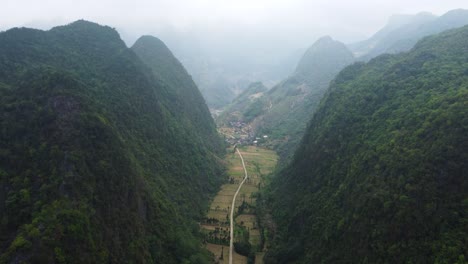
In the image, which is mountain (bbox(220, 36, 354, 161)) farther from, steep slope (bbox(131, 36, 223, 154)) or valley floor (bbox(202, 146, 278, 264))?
steep slope (bbox(131, 36, 223, 154))

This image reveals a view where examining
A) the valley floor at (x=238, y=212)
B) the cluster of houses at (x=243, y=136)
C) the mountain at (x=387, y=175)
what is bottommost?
the cluster of houses at (x=243, y=136)

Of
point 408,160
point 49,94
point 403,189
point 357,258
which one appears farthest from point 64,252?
point 408,160

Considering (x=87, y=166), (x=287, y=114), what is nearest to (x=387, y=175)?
(x=87, y=166)

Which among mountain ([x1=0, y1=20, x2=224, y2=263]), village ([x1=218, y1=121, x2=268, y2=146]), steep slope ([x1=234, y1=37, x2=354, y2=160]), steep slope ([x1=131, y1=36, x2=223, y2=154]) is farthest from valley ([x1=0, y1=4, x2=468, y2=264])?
village ([x1=218, y1=121, x2=268, y2=146])

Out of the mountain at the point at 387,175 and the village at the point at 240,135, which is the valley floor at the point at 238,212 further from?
the village at the point at 240,135

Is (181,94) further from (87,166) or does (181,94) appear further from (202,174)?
(87,166)

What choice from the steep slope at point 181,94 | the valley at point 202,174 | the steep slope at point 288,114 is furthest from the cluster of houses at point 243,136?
the valley at point 202,174
